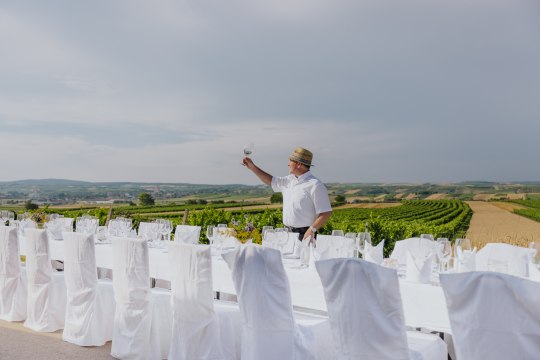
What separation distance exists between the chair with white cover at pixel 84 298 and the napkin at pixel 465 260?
9.01ft

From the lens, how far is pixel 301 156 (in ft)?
17.7

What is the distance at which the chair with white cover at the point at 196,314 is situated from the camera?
335 cm

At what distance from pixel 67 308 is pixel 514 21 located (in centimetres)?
3760

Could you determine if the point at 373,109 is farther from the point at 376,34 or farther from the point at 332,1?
the point at 332,1

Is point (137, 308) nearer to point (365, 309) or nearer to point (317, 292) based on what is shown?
point (317, 292)

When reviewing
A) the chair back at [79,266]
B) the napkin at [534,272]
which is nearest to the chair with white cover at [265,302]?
the napkin at [534,272]

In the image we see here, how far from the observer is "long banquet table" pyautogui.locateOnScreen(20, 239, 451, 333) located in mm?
2971

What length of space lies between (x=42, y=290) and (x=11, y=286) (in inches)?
21.7

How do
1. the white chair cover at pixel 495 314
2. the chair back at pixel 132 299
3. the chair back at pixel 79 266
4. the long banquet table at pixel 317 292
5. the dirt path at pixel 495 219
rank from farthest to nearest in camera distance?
the dirt path at pixel 495 219, the chair back at pixel 79 266, the chair back at pixel 132 299, the long banquet table at pixel 317 292, the white chair cover at pixel 495 314

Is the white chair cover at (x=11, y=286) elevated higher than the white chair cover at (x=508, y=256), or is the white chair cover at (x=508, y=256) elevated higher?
the white chair cover at (x=508, y=256)

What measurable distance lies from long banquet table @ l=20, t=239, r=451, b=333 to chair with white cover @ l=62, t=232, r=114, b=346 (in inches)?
18.8

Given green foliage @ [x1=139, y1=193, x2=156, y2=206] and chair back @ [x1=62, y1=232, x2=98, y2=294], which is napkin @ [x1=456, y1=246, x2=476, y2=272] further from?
green foliage @ [x1=139, y1=193, x2=156, y2=206]

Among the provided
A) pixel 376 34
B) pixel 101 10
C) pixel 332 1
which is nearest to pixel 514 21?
pixel 376 34

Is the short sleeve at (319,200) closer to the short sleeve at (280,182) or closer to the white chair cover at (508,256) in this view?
the short sleeve at (280,182)
